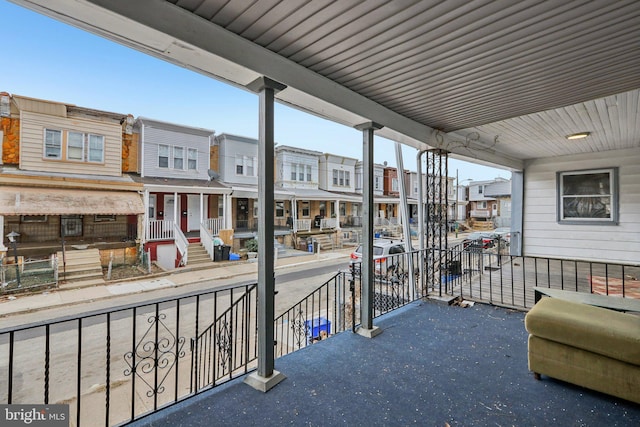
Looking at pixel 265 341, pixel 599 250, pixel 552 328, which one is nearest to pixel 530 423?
pixel 552 328

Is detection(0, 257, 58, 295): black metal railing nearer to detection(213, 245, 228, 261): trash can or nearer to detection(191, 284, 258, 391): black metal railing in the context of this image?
detection(191, 284, 258, 391): black metal railing

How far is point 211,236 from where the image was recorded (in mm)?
10641

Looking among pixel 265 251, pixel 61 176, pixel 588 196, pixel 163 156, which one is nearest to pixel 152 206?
pixel 163 156

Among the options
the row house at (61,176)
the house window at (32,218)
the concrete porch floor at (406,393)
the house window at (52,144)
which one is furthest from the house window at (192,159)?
the concrete porch floor at (406,393)

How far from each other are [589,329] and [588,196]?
17.7ft

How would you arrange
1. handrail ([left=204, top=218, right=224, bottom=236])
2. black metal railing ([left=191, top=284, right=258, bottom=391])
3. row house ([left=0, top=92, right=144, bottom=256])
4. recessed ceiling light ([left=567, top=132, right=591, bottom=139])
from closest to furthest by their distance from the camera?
1. black metal railing ([left=191, top=284, right=258, bottom=391])
2. recessed ceiling light ([left=567, top=132, right=591, bottom=139])
3. row house ([left=0, top=92, right=144, bottom=256])
4. handrail ([left=204, top=218, right=224, bottom=236])

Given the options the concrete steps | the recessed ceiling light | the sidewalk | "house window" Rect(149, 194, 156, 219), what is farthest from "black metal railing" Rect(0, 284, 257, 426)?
"house window" Rect(149, 194, 156, 219)

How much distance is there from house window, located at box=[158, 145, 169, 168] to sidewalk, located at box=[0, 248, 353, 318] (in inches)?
188

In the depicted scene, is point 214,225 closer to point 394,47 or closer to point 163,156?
point 163,156

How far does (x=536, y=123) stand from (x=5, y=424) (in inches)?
236

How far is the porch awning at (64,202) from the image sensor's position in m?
6.69

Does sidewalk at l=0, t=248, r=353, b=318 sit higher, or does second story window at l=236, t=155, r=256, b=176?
second story window at l=236, t=155, r=256, b=176

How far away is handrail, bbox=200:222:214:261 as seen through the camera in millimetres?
10445

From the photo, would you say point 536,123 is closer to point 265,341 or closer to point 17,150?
point 265,341
